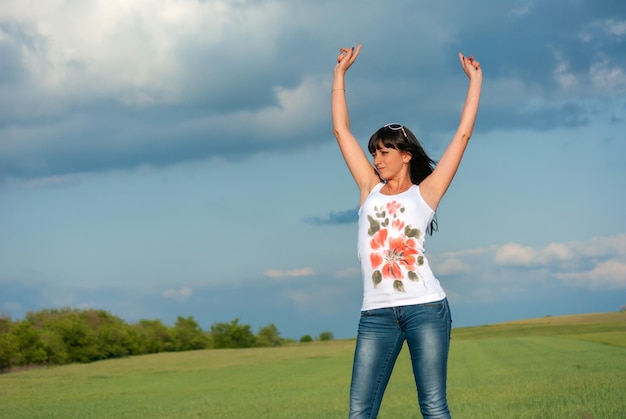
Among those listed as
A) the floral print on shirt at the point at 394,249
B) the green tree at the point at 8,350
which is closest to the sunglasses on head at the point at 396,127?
the floral print on shirt at the point at 394,249

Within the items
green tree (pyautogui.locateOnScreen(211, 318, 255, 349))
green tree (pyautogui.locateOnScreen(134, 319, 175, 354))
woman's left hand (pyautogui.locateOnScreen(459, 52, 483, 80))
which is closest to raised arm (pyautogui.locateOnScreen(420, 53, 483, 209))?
woman's left hand (pyautogui.locateOnScreen(459, 52, 483, 80))

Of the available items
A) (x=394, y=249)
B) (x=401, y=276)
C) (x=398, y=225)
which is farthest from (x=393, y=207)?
(x=401, y=276)

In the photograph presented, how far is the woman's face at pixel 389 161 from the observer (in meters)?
5.64

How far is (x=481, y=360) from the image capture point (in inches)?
1444

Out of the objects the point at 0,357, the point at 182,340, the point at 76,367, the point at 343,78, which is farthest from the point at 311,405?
the point at 182,340

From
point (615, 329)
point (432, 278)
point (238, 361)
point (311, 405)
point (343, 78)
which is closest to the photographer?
point (432, 278)

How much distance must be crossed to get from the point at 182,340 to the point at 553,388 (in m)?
50.8

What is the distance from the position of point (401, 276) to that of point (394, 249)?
0.18 meters

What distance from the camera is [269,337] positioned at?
3184 inches

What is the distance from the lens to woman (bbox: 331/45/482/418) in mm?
5281

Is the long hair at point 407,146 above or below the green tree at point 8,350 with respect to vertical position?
below

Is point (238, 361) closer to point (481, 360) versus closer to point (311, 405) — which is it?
point (481, 360)

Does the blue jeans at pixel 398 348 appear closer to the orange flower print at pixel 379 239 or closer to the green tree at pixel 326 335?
the orange flower print at pixel 379 239

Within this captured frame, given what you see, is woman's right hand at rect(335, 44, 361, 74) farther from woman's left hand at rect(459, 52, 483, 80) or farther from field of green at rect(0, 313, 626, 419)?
field of green at rect(0, 313, 626, 419)
